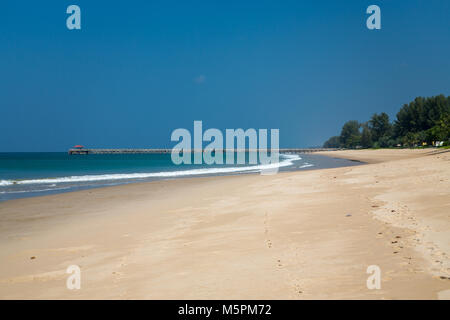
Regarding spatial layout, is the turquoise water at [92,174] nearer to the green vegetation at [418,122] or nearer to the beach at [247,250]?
the beach at [247,250]

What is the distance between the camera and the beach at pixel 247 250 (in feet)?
14.7

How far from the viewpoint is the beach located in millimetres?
4480

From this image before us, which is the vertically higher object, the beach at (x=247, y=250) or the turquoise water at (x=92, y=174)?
the beach at (x=247, y=250)

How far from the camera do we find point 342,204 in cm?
1026

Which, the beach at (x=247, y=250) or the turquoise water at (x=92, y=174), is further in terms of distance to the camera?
the turquoise water at (x=92, y=174)

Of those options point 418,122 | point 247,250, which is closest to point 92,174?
point 247,250

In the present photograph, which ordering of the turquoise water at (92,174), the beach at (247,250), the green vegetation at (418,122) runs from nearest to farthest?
the beach at (247,250)
the turquoise water at (92,174)
the green vegetation at (418,122)

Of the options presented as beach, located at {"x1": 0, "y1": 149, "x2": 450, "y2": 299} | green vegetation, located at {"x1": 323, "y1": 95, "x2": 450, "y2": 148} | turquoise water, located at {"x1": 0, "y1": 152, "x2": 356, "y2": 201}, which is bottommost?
turquoise water, located at {"x1": 0, "y1": 152, "x2": 356, "y2": 201}

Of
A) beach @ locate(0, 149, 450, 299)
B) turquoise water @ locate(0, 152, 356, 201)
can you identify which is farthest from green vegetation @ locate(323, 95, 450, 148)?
beach @ locate(0, 149, 450, 299)

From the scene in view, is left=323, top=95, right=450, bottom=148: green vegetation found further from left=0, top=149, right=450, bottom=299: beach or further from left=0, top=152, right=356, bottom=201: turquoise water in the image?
left=0, top=149, right=450, bottom=299: beach

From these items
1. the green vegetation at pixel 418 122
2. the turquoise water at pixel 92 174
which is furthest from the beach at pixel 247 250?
the green vegetation at pixel 418 122
